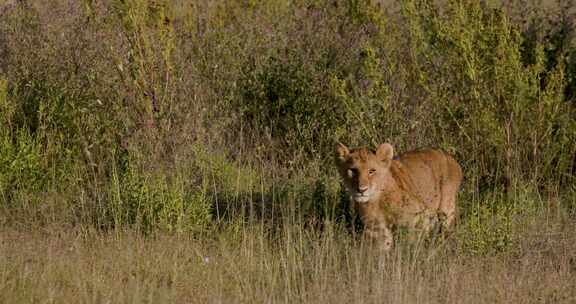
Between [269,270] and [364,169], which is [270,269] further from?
[364,169]

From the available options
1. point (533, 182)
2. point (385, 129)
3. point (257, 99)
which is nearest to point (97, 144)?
point (257, 99)

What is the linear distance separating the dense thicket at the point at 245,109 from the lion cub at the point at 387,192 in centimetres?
73

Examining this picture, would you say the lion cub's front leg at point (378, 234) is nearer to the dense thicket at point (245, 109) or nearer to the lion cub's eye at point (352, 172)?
the lion cub's eye at point (352, 172)

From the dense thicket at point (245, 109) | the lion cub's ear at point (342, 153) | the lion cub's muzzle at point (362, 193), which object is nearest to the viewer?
the lion cub's muzzle at point (362, 193)

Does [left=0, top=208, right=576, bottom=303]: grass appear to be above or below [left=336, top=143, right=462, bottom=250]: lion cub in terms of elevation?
A: below

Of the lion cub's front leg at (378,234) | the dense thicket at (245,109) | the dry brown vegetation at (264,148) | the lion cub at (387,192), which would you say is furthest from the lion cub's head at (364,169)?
the dense thicket at (245,109)

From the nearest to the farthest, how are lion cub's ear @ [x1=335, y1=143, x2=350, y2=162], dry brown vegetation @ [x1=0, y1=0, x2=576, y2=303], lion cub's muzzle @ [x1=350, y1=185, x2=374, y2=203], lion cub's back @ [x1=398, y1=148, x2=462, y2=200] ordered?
dry brown vegetation @ [x1=0, y1=0, x2=576, y2=303] < lion cub's muzzle @ [x1=350, y1=185, x2=374, y2=203] < lion cub's ear @ [x1=335, y1=143, x2=350, y2=162] < lion cub's back @ [x1=398, y1=148, x2=462, y2=200]

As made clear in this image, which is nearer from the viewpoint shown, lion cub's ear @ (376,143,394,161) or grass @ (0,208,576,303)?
grass @ (0,208,576,303)

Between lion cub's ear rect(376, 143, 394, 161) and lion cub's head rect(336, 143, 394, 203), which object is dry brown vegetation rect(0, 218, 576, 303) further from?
lion cub's ear rect(376, 143, 394, 161)

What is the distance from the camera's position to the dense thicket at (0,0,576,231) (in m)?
7.78

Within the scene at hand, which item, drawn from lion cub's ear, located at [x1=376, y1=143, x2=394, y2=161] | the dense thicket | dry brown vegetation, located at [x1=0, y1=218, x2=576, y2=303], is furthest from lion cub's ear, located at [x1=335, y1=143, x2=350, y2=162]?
the dense thicket

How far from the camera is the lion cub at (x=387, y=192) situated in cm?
691

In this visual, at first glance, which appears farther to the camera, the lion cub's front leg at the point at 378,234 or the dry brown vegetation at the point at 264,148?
the lion cub's front leg at the point at 378,234

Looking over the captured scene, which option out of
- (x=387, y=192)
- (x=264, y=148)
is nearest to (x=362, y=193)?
(x=387, y=192)
